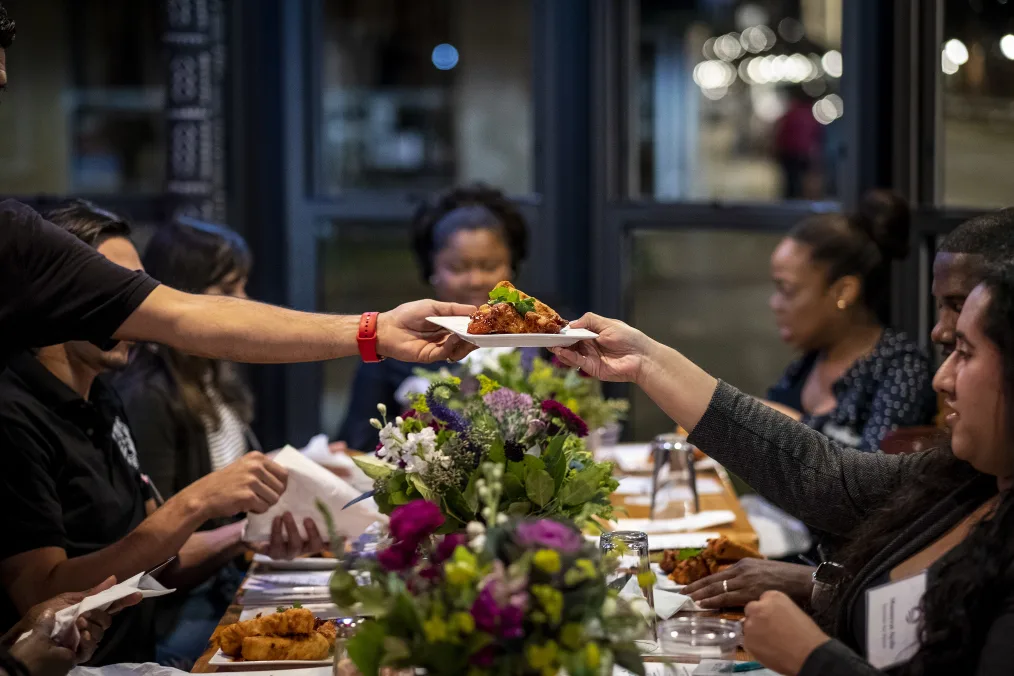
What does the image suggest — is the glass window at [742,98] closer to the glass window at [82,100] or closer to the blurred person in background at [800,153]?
the blurred person in background at [800,153]

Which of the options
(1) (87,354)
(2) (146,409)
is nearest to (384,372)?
(2) (146,409)

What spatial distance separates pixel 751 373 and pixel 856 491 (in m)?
5.48

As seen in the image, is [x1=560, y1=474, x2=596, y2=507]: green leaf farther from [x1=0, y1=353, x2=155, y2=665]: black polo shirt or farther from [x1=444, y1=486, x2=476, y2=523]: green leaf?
[x1=0, y1=353, x2=155, y2=665]: black polo shirt

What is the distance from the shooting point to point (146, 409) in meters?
2.87

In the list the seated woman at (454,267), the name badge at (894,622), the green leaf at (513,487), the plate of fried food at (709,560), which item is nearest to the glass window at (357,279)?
the seated woman at (454,267)

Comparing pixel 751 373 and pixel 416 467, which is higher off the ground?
pixel 416 467

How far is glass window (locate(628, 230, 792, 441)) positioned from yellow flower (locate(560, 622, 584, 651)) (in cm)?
394

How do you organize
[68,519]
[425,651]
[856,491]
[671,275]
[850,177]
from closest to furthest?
[425,651]
[856,491]
[68,519]
[850,177]
[671,275]

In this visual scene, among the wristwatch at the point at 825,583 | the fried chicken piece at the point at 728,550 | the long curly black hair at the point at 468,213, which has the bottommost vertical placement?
the fried chicken piece at the point at 728,550

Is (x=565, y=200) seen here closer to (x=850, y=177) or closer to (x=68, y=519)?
(x=850, y=177)

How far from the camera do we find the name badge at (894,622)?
1.50 meters

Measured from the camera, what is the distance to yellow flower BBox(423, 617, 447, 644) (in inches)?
45.9

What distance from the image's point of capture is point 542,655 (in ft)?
3.82

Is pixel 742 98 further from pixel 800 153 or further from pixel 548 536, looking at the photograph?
pixel 548 536
